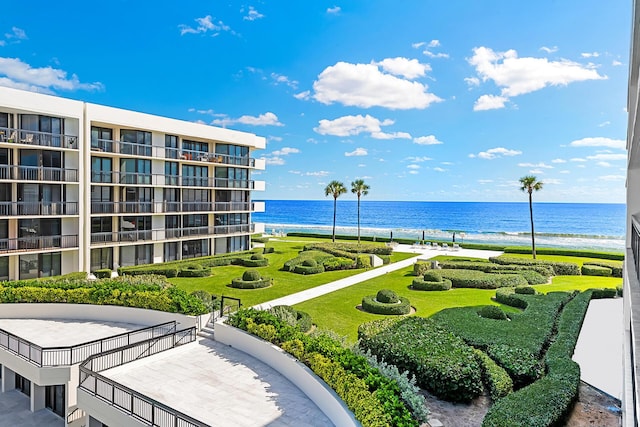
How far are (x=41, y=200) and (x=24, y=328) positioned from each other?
37.3ft

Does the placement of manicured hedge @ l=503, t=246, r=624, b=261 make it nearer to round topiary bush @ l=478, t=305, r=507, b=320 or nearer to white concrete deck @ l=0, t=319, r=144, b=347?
round topiary bush @ l=478, t=305, r=507, b=320

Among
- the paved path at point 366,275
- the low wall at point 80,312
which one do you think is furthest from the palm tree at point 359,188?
the low wall at point 80,312

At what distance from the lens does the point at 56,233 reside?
88.3 feet

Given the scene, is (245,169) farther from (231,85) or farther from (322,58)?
(322,58)

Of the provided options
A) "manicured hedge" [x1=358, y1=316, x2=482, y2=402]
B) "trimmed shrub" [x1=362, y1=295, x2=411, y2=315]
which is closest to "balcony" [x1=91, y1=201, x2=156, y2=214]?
"trimmed shrub" [x1=362, y1=295, x2=411, y2=315]

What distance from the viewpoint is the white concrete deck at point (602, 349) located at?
39.8ft

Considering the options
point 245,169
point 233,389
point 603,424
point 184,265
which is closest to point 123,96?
point 245,169

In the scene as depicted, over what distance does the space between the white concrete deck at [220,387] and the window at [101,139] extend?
1911cm

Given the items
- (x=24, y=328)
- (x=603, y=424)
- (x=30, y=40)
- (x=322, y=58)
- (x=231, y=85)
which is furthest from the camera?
(x=231, y=85)

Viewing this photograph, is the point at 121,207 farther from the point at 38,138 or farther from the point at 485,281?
the point at 485,281

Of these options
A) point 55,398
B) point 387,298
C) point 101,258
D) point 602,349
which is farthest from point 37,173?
point 602,349

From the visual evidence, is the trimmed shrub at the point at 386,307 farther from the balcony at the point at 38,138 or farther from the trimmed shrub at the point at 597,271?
the balcony at the point at 38,138

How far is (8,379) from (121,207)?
51.8ft

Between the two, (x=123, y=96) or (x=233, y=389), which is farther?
(x=123, y=96)
